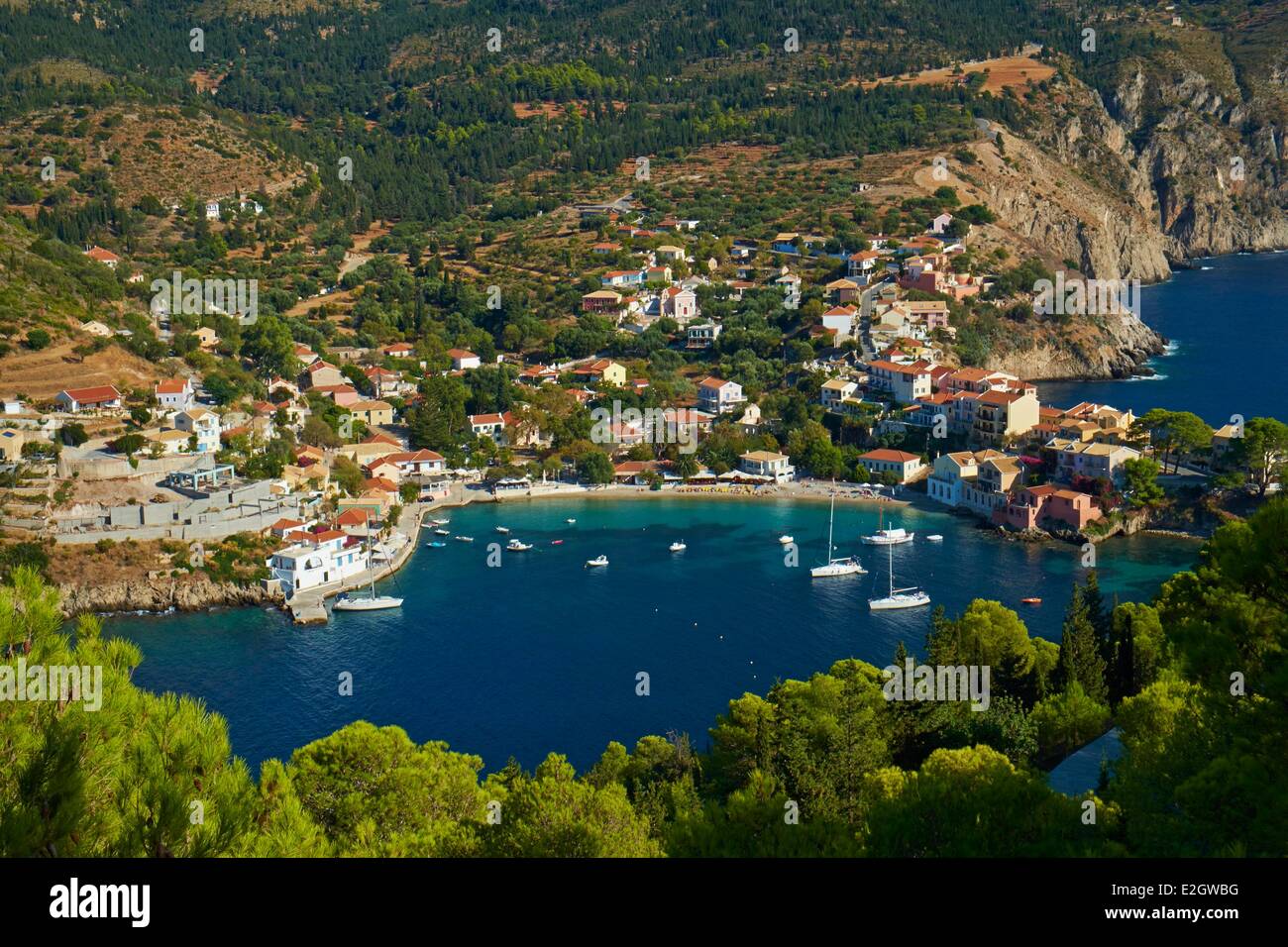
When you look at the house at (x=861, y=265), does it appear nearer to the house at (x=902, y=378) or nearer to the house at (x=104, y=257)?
the house at (x=902, y=378)

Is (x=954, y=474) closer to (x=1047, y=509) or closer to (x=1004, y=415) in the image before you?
(x=1047, y=509)

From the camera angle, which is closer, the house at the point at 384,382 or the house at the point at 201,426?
the house at the point at 201,426

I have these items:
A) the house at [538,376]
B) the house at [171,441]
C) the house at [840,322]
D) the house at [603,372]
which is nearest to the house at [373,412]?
the house at [538,376]

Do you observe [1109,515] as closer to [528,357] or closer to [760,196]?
[528,357]

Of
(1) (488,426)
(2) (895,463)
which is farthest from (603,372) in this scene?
(2) (895,463)

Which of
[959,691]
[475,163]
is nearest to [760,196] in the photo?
[475,163]
